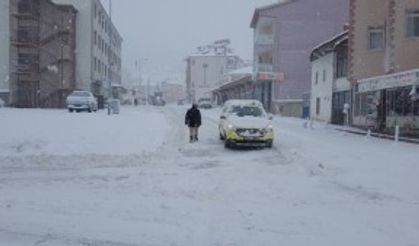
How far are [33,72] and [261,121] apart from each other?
43.6 meters

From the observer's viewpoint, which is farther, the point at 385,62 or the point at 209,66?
the point at 209,66

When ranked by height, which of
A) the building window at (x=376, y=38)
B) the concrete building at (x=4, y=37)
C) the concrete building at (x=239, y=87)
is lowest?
the concrete building at (x=239, y=87)

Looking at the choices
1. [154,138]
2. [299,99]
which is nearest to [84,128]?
[154,138]

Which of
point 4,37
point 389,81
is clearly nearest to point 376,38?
point 389,81

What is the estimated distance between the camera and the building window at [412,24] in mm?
27812

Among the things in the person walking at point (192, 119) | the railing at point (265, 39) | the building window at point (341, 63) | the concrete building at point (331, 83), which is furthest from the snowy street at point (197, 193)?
the railing at point (265, 39)

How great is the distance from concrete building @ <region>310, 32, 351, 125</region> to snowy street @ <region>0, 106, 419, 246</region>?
1739cm

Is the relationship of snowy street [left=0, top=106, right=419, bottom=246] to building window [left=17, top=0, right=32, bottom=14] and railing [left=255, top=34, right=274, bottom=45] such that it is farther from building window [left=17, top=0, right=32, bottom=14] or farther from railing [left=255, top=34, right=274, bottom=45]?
building window [left=17, top=0, right=32, bottom=14]

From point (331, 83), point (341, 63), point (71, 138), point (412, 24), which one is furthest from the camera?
point (331, 83)

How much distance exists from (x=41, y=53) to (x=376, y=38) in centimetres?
3846

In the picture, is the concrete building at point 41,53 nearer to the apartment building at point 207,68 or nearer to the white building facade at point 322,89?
the white building facade at point 322,89

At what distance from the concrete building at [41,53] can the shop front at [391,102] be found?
34711 millimetres

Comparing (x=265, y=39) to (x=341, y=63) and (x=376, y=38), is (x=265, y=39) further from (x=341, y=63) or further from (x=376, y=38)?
(x=376, y=38)

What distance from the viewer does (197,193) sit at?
11.3 metres
